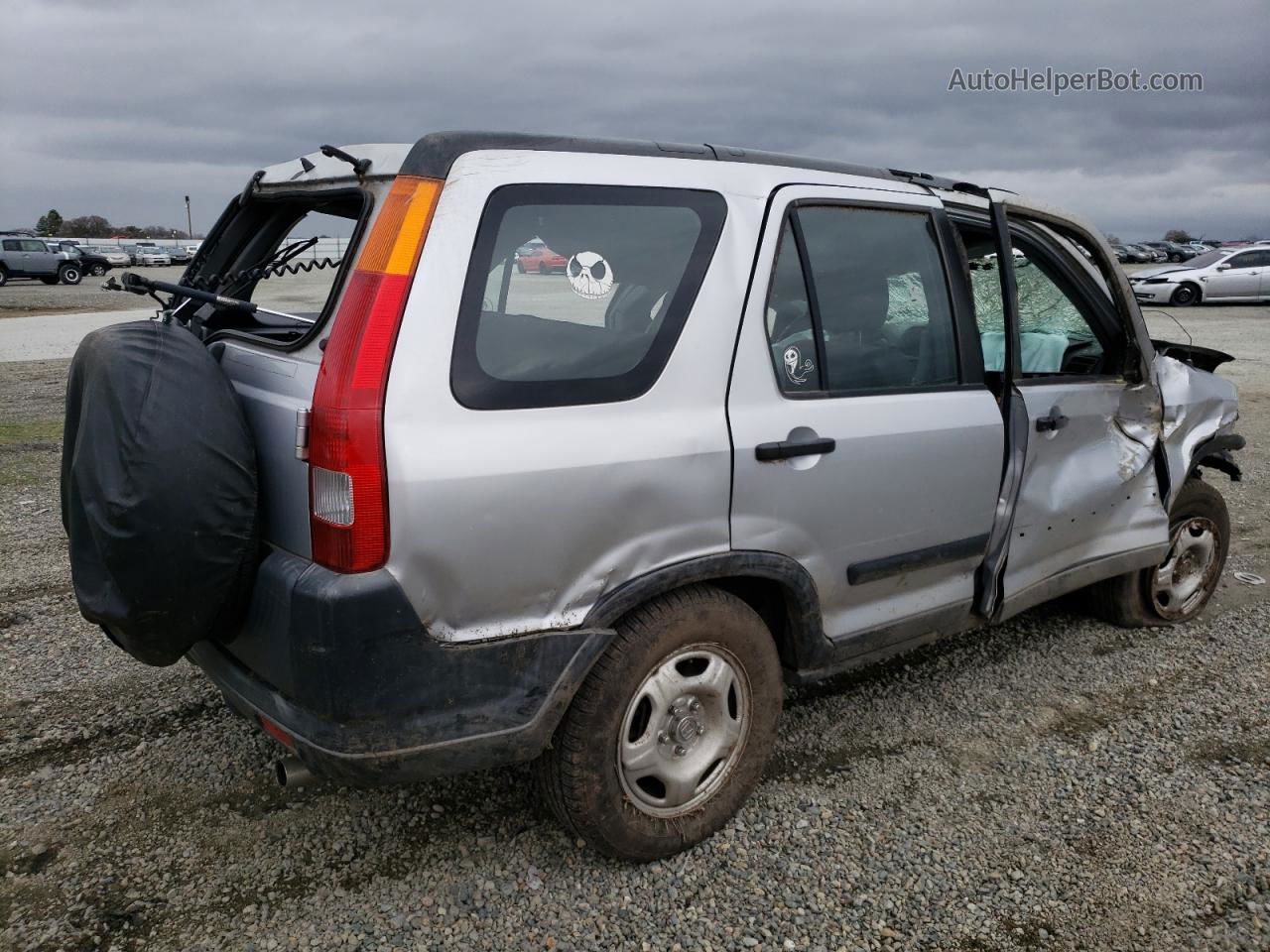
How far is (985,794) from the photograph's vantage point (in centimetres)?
310

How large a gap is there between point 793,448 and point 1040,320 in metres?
1.93

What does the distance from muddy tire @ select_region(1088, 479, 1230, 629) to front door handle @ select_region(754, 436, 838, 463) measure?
2291 millimetres

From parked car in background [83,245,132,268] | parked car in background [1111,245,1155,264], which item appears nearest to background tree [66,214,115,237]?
parked car in background [83,245,132,268]

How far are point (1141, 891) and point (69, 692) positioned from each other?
3.70 meters

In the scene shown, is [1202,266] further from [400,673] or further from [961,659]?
[400,673]

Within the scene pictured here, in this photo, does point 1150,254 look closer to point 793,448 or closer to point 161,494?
point 793,448

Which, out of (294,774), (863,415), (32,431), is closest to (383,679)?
(294,774)

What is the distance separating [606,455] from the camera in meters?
2.34

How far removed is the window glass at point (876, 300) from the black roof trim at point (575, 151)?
167 mm

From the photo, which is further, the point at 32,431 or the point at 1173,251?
the point at 1173,251

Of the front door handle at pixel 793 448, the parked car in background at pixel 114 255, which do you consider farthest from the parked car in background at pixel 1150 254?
the front door handle at pixel 793 448

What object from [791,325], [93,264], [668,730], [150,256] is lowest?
[668,730]

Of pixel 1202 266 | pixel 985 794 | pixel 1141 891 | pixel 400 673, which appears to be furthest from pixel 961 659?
pixel 1202 266

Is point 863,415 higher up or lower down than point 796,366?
lower down
